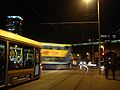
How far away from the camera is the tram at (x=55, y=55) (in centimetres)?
3925

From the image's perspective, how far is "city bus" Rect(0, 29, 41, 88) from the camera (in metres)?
14.6

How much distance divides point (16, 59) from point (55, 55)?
74.4 feet

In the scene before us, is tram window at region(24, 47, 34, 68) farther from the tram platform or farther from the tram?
the tram

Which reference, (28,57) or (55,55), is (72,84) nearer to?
(28,57)

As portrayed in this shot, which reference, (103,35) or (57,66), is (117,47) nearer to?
(103,35)

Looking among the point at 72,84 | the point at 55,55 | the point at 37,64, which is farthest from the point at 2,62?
the point at 55,55

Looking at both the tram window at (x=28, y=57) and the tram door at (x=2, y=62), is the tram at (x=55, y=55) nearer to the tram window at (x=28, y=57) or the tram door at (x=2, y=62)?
the tram window at (x=28, y=57)

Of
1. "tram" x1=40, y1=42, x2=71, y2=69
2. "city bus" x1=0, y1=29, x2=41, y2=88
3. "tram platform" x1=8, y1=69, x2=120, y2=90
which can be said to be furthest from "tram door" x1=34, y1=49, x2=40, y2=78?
"tram" x1=40, y1=42, x2=71, y2=69

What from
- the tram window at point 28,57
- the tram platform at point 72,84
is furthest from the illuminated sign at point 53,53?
the tram window at point 28,57

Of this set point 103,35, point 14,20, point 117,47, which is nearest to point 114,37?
point 103,35

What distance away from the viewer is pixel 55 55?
3934 centimetres

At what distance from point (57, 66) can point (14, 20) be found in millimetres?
52052

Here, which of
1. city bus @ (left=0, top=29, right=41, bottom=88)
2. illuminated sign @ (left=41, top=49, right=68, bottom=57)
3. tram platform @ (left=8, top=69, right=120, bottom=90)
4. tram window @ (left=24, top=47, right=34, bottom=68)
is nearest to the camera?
city bus @ (left=0, top=29, right=41, bottom=88)

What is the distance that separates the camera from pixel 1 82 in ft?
46.6
